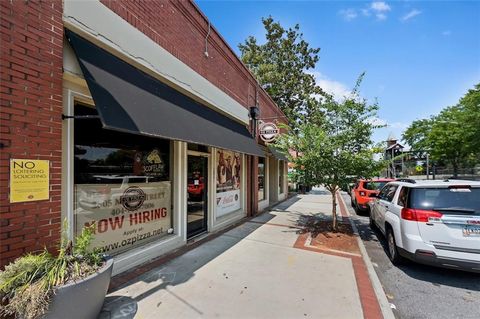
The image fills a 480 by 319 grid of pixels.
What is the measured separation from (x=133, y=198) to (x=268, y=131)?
7.15m

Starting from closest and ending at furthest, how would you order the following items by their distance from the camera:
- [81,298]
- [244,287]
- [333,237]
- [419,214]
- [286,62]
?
1. [81,298]
2. [244,287]
3. [419,214]
4. [333,237]
5. [286,62]

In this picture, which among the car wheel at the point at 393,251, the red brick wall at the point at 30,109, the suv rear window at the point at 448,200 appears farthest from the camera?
the car wheel at the point at 393,251

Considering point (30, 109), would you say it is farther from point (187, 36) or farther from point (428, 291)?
point (428, 291)

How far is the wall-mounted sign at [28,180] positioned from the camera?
9.82 ft

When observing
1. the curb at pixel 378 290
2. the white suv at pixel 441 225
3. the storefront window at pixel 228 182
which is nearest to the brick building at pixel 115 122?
the storefront window at pixel 228 182

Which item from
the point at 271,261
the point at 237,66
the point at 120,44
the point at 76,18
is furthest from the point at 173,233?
the point at 237,66

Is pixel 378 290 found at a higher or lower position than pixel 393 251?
lower

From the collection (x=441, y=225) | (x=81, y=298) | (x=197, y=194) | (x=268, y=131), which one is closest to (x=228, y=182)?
(x=197, y=194)

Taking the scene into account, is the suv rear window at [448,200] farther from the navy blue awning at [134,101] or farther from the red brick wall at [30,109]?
the red brick wall at [30,109]

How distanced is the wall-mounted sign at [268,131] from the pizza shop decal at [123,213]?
6.02 m

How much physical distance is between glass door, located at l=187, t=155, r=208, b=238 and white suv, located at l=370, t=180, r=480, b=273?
15.5ft

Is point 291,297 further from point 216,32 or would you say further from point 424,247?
point 216,32

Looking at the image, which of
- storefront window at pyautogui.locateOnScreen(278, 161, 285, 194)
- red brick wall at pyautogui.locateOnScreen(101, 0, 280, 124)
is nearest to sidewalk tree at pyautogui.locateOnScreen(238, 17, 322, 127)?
storefront window at pyautogui.locateOnScreen(278, 161, 285, 194)

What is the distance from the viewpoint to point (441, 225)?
454 cm
